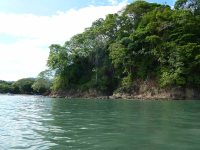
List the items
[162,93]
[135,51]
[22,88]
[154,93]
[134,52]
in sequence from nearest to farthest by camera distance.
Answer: [162,93] → [154,93] → [134,52] → [135,51] → [22,88]

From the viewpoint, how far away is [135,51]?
37.8 meters

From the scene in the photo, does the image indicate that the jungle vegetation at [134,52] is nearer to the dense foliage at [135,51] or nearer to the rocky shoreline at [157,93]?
the dense foliage at [135,51]

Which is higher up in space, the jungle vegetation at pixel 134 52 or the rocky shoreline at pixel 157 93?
the jungle vegetation at pixel 134 52

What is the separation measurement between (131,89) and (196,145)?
3186 centimetres

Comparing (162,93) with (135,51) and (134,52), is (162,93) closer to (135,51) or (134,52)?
(134,52)

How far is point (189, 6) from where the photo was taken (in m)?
42.3

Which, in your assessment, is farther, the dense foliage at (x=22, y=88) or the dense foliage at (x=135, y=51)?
the dense foliage at (x=22, y=88)

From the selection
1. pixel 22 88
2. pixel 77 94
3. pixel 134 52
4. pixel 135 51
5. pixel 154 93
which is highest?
pixel 135 51

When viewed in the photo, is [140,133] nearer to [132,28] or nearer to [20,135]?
[20,135]

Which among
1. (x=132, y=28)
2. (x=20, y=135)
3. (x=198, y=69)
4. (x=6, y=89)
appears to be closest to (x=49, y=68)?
(x=132, y=28)

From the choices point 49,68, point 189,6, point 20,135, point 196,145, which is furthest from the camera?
point 49,68

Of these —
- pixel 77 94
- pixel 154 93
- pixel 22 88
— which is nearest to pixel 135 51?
pixel 154 93

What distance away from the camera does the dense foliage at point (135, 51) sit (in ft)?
104

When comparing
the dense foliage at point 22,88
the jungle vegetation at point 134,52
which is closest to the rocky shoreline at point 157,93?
the jungle vegetation at point 134,52
